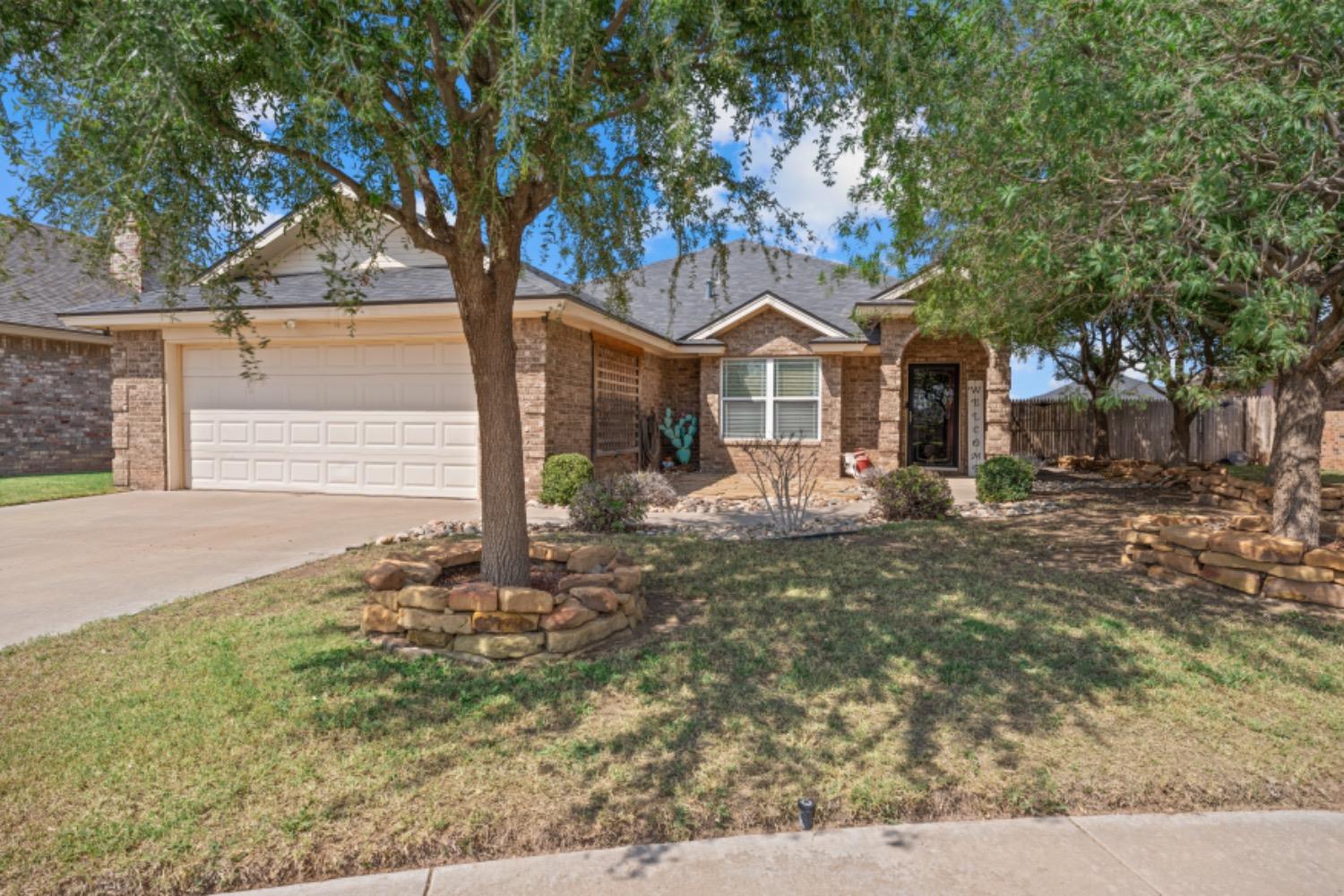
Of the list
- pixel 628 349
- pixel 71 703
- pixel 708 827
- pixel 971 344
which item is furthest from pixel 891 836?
pixel 971 344

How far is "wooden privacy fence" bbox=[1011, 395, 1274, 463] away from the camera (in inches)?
743

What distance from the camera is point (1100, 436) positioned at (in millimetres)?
17781

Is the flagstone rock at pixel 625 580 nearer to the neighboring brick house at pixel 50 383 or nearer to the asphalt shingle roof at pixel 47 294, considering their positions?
the asphalt shingle roof at pixel 47 294

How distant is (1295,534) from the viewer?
20.4 ft

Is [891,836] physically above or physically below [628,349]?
below

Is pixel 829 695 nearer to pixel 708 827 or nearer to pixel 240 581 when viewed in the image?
pixel 708 827

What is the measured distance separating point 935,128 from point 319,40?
13.9ft

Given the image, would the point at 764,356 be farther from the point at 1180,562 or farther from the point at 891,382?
the point at 1180,562

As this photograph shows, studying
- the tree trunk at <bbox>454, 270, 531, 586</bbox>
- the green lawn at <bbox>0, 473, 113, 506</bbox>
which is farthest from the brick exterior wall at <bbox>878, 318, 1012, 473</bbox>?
the green lawn at <bbox>0, 473, 113, 506</bbox>

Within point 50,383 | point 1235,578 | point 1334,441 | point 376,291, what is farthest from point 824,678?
point 1334,441

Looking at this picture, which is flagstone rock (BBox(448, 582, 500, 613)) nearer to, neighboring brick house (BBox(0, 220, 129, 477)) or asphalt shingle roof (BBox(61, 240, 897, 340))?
asphalt shingle roof (BBox(61, 240, 897, 340))

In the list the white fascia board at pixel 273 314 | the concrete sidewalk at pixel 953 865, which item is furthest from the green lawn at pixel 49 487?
the concrete sidewalk at pixel 953 865

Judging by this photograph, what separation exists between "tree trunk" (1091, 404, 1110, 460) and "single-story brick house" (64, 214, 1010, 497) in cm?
446

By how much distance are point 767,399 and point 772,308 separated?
184 centimetres
